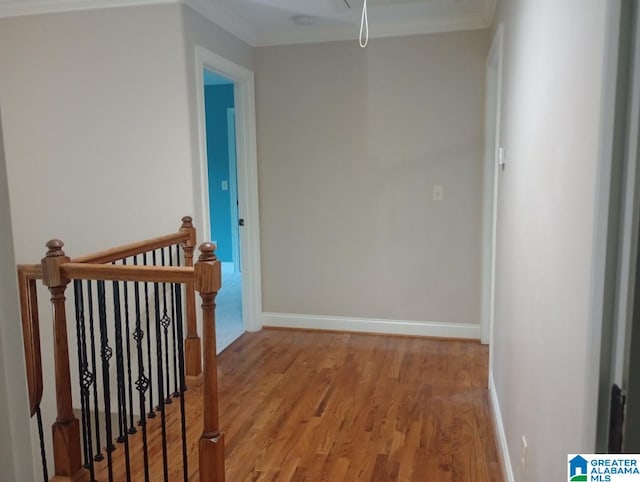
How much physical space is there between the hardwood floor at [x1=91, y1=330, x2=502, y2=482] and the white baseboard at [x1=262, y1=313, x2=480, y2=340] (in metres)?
0.09

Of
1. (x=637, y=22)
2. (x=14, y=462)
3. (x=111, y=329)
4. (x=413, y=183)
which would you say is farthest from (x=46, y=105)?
(x=637, y=22)

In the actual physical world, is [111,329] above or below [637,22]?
below

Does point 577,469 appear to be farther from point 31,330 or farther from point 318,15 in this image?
point 318,15

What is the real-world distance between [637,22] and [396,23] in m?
3.31

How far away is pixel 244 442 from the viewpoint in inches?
103

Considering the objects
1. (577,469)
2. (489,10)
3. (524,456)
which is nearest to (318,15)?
(489,10)

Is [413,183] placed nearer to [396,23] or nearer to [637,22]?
[396,23]

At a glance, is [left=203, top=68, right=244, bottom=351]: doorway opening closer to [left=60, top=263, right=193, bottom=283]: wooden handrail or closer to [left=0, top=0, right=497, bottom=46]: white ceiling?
[left=0, top=0, right=497, bottom=46]: white ceiling

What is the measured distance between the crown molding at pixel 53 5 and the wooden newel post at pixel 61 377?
1805 mm

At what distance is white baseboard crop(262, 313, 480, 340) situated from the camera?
4.09 metres

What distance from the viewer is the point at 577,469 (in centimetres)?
97

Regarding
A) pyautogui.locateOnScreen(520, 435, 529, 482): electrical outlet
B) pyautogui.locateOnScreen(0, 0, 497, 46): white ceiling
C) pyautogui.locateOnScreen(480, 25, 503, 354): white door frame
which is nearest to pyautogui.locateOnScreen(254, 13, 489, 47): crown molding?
pyautogui.locateOnScreen(0, 0, 497, 46): white ceiling

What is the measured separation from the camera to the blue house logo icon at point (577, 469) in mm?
948

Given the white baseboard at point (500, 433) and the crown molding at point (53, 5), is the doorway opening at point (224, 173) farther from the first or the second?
the white baseboard at point (500, 433)
